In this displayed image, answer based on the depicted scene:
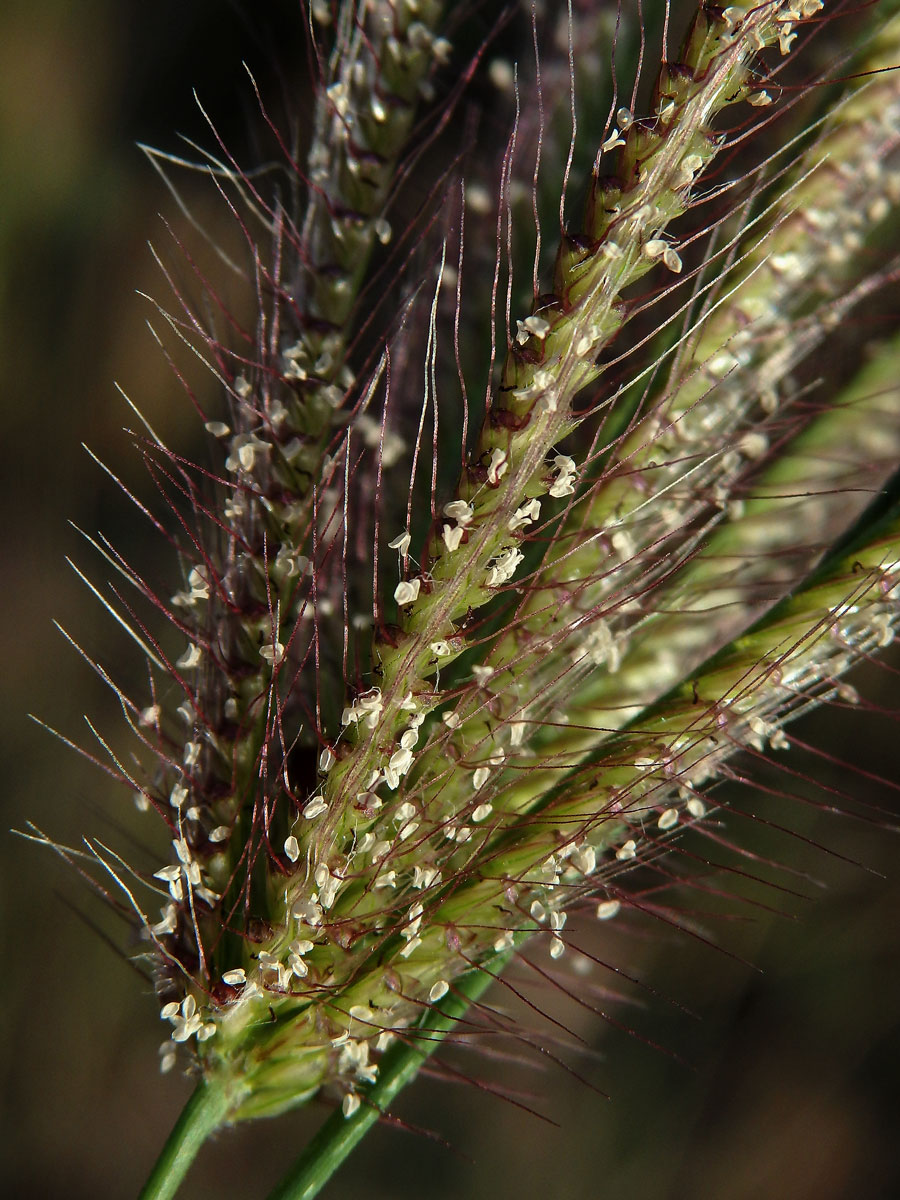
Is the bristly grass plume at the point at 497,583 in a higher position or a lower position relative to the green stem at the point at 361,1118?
higher

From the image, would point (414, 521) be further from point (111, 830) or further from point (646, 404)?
point (111, 830)

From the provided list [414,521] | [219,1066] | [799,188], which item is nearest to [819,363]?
[799,188]

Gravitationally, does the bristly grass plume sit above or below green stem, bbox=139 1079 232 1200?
above

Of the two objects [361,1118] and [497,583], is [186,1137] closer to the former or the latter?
[361,1118]

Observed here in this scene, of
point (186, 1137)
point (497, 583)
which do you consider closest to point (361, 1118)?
point (186, 1137)

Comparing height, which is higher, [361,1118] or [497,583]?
[497,583]
